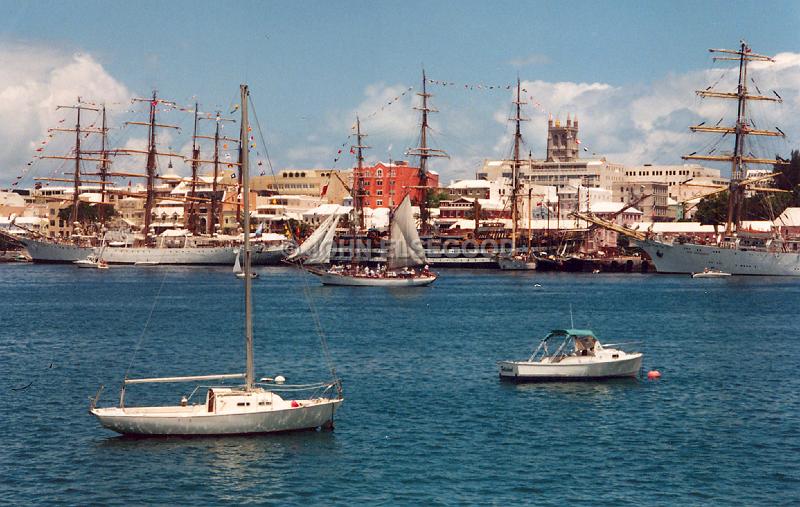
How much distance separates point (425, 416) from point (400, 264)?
74854mm

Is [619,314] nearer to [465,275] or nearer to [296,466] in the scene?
[296,466]

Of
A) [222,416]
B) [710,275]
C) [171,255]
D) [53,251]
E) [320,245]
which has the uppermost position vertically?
[320,245]

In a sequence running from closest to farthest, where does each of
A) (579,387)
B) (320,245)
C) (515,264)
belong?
(579,387)
(320,245)
(515,264)

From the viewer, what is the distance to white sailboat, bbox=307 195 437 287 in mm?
111438

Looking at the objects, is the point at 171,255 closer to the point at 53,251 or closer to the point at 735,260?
the point at 53,251

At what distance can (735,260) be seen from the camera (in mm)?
139875

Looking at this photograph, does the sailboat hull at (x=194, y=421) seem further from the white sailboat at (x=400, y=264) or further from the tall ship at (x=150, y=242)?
the tall ship at (x=150, y=242)

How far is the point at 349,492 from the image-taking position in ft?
101

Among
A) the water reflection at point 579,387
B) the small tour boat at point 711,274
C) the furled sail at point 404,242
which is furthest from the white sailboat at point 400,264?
the water reflection at point 579,387

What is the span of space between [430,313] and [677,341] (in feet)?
74.9

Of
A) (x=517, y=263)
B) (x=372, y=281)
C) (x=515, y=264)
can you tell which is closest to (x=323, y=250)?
(x=372, y=281)

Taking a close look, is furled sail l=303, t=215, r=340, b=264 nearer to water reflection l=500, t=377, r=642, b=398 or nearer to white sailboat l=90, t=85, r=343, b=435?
water reflection l=500, t=377, r=642, b=398

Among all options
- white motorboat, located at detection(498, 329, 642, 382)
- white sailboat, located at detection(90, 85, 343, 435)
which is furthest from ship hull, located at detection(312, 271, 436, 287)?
white sailboat, located at detection(90, 85, 343, 435)

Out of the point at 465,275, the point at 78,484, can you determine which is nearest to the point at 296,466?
the point at 78,484
